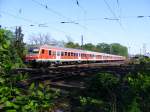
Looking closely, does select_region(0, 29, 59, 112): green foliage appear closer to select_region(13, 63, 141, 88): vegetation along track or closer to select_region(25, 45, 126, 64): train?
select_region(13, 63, 141, 88): vegetation along track

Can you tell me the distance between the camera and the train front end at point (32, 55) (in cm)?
3180

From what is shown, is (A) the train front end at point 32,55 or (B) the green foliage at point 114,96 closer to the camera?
(B) the green foliage at point 114,96

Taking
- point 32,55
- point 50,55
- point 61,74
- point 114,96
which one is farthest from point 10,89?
point 50,55

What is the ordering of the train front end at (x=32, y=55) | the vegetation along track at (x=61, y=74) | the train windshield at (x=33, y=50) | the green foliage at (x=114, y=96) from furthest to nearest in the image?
the train windshield at (x=33, y=50) → the train front end at (x=32, y=55) → the vegetation along track at (x=61, y=74) → the green foliage at (x=114, y=96)

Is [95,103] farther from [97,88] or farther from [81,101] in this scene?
[97,88]

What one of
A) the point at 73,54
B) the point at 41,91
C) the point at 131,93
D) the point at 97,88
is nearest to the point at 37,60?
the point at 73,54

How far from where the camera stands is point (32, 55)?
32375mm

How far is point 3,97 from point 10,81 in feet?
0.68

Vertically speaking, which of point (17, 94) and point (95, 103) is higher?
point (17, 94)

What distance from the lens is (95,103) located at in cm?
835

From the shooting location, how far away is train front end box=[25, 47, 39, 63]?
31.8 metres

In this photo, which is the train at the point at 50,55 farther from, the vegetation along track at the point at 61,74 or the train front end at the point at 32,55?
the vegetation along track at the point at 61,74

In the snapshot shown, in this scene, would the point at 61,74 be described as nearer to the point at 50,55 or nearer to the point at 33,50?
the point at 50,55

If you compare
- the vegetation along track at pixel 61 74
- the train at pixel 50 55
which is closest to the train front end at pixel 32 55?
the train at pixel 50 55
